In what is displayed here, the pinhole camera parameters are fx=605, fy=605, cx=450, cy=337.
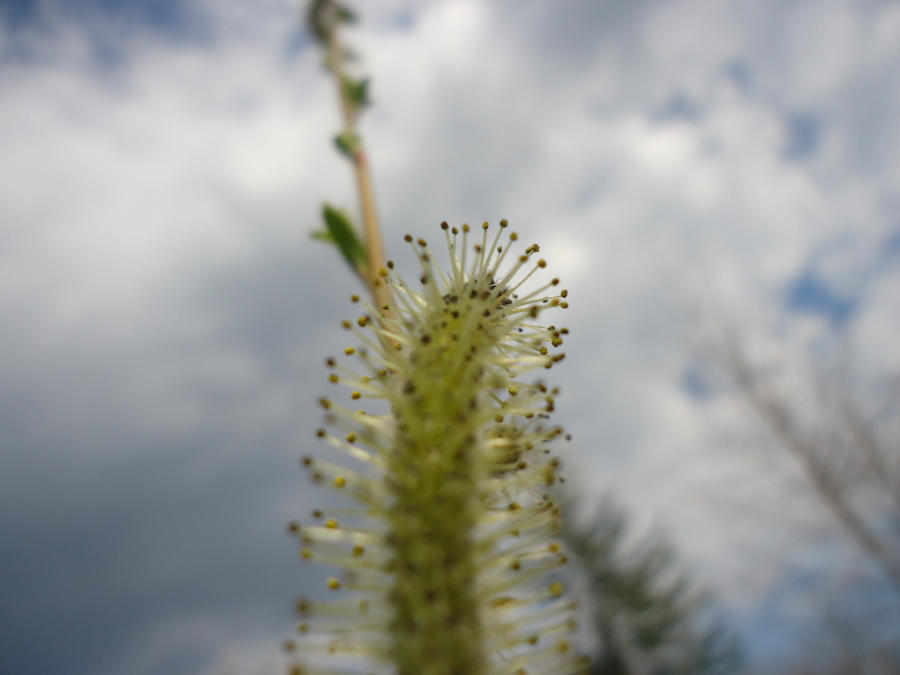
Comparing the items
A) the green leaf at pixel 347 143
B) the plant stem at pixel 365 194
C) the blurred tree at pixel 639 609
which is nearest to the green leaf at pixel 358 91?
the plant stem at pixel 365 194

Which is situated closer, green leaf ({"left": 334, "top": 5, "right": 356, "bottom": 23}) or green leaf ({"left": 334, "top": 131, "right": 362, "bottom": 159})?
green leaf ({"left": 334, "top": 131, "right": 362, "bottom": 159})

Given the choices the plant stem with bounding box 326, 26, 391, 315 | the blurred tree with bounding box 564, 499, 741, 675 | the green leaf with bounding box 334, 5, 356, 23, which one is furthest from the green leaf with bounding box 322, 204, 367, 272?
the blurred tree with bounding box 564, 499, 741, 675

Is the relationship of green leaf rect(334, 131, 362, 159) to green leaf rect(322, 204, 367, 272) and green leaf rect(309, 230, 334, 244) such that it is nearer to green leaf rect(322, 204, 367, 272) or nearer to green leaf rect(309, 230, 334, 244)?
green leaf rect(309, 230, 334, 244)

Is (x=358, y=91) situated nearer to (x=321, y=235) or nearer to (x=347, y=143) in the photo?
(x=347, y=143)

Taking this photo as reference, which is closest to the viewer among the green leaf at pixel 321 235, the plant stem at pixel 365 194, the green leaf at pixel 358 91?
the plant stem at pixel 365 194

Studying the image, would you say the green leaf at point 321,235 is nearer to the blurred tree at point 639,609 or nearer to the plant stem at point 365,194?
the plant stem at point 365,194

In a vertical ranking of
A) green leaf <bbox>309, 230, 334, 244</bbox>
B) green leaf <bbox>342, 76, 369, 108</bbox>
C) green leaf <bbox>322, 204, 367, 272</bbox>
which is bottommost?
green leaf <bbox>322, 204, 367, 272</bbox>
